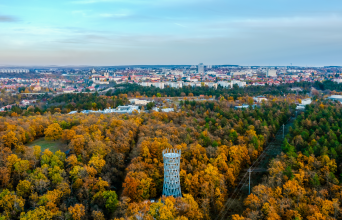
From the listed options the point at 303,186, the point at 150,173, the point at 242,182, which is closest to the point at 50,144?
the point at 150,173

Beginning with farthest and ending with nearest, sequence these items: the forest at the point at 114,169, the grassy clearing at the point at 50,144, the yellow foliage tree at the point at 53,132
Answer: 1. the yellow foliage tree at the point at 53,132
2. the grassy clearing at the point at 50,144
3. the forest at the point at 114,169

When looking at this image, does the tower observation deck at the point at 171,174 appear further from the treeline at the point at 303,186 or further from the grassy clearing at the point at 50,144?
the grassy clearing at the point at 50,144

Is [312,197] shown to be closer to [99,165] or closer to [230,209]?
[230,209]

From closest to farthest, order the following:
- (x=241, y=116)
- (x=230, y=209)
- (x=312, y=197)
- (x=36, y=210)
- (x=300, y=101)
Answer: (x=36, y=210), (x=312, y=197), (x=230, y=209), (x=241, y=116), (x=300, y=101)

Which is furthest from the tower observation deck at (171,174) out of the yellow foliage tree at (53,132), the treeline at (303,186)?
the yellow foliage tree at (53,132)

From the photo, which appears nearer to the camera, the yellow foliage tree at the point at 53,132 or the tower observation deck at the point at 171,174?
the tower observation deck at the point at 171,174

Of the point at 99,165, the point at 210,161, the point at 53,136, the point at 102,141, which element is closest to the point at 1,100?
the point at 53,136

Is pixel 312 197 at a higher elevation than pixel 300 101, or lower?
lower
